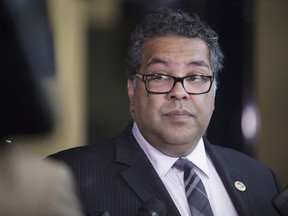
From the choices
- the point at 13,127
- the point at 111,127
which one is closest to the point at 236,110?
the point at 111,127

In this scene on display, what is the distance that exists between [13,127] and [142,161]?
1.92ft

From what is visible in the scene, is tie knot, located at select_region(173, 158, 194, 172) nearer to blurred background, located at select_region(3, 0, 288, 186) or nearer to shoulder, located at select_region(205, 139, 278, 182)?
shoulder, located at select_region(205, 139, 278, 182)

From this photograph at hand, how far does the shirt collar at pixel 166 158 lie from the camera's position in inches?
51.8

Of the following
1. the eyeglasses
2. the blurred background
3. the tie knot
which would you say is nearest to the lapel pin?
the tie knot

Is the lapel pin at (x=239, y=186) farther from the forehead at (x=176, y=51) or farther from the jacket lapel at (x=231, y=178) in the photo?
the forehead at (x=176, y=51)

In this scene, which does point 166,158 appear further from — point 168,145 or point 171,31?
point 171,31

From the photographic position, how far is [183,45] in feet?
4.22

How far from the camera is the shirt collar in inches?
51.8

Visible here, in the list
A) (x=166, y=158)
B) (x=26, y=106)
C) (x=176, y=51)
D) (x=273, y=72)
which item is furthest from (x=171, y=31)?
(x=273, y=72)

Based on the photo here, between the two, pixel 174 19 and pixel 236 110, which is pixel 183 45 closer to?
pixel 174 19

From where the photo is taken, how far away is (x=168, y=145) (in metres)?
1.32

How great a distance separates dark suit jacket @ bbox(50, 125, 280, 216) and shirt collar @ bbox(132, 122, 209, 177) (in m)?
0.02

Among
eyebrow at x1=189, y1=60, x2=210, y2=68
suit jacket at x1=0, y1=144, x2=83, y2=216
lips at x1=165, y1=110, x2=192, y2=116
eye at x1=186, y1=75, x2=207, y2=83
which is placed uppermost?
eyebrow at x1=189, y1=60, x2=210, y2=68

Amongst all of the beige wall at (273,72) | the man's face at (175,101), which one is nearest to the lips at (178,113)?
the man's face at (175,101)
